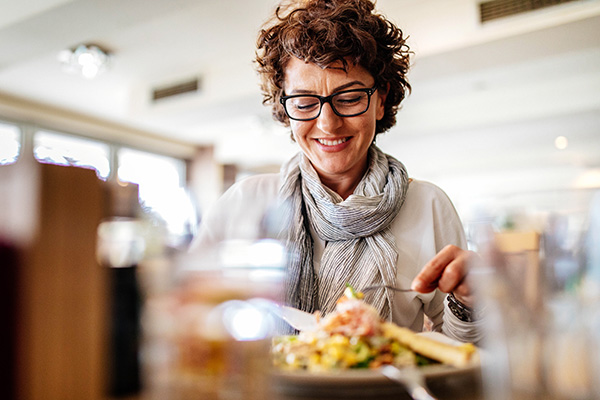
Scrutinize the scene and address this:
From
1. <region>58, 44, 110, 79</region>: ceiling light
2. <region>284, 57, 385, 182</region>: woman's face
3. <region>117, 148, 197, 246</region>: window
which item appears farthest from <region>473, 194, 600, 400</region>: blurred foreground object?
<region>58, 44, 110, 79</region>: ceiling light

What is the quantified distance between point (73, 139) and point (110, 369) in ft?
22.8

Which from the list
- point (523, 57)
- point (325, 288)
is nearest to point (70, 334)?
point (325, 288)

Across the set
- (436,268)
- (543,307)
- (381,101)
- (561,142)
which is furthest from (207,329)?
(561,142)

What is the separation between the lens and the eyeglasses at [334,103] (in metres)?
1.18

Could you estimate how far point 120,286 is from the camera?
14.3 inches

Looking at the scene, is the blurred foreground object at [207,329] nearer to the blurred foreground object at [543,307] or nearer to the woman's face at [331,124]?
the blurred foreground object at [543,307]

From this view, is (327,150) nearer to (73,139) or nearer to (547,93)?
(547,93)

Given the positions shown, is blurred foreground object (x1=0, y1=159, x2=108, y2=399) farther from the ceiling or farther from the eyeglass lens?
the ceiling

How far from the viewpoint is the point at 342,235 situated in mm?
1229

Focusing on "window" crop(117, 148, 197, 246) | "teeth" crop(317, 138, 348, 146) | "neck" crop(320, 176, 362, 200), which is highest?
"teeth" crop(317, 138, 348, 146)

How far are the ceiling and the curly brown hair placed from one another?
2.39ft

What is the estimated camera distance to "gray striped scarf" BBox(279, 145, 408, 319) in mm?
1154

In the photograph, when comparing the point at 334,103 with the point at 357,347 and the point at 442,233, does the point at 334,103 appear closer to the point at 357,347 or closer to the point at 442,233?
the point at 442,233

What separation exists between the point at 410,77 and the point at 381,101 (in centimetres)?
324
